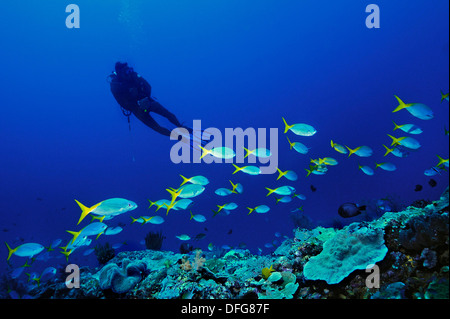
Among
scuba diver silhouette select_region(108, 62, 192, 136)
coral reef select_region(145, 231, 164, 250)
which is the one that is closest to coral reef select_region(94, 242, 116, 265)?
coral reef select_region(145, 231, 164, 250)

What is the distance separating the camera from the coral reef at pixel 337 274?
9.46 ft

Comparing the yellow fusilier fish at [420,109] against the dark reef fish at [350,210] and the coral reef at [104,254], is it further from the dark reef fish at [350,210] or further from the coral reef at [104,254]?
the coral reef at [104,254]

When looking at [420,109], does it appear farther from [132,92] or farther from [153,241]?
[153,241]

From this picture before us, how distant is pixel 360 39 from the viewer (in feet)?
169

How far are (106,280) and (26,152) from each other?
358 feet

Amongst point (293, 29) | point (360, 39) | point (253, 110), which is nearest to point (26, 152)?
point (253, 110)

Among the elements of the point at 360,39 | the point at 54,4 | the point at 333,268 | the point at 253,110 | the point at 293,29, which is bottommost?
the point at 333,268

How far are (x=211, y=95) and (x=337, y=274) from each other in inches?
3002

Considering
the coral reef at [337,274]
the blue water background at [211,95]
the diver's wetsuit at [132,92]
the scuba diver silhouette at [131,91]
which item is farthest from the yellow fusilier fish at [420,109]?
the blue water background at [211,95]

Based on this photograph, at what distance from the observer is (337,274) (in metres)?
3.25

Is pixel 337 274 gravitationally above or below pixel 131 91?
below

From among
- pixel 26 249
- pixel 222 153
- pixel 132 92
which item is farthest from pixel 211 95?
pixel 26 249
